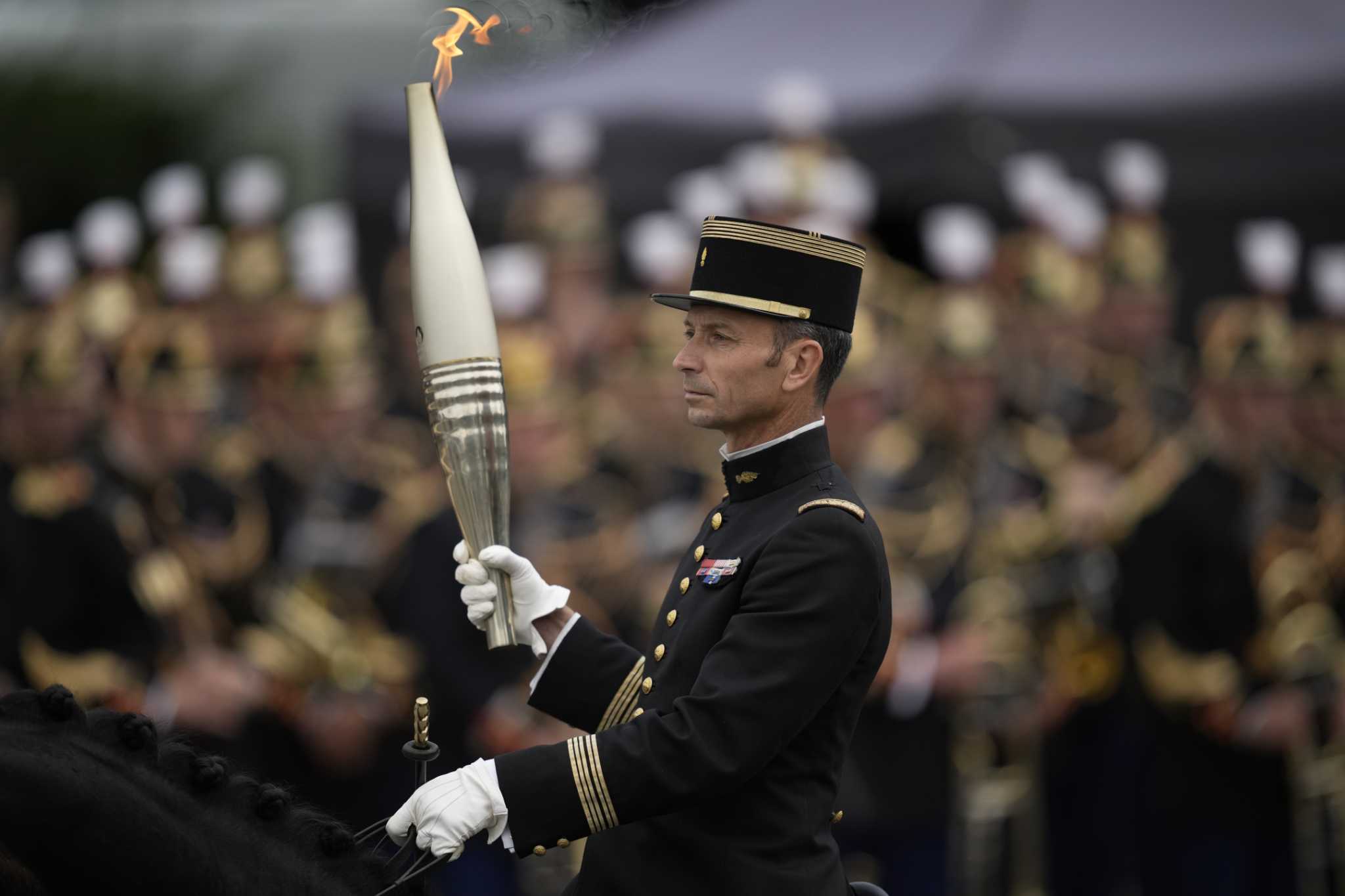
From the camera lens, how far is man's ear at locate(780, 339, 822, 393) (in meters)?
3.50

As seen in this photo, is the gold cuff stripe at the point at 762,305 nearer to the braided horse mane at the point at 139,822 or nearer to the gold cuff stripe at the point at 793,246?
the gold cuff stripe at the point at 793,246

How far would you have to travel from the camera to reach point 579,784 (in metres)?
3.16

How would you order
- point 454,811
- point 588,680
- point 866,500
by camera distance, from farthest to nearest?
1. point 866,500
2. point 588,680
3. point 454,811

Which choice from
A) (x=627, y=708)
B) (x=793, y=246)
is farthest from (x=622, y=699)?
(x=793, y=246)

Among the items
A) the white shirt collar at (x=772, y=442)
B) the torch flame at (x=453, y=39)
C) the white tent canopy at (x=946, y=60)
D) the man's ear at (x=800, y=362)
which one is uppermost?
the white tent canopy at (x=946, y=60)

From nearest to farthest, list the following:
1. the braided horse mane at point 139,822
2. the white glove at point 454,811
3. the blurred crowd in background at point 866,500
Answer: the braided horse mane at point 139,822 → the white glove at point 454,811 → the blurred crowd in background at point 866,500

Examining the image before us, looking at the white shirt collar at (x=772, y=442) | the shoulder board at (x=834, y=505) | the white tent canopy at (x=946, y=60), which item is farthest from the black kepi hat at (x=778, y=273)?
the white tent canopy at (x=946, y=60)

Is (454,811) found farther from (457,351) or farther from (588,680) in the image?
(457,351)

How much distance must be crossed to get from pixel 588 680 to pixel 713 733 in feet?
2.04

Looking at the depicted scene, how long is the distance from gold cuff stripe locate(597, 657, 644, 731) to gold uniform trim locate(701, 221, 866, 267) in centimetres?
86

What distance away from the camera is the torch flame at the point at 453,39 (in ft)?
12.5

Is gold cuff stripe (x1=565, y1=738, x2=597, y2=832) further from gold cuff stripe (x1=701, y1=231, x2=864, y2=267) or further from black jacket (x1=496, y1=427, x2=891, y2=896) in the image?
gold cuff stripe (x1=701, y1=231, x2=864, y2=267)

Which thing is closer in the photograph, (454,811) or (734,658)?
(454,811)

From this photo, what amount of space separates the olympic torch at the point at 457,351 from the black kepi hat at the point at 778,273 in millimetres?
418
